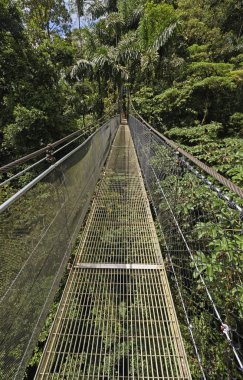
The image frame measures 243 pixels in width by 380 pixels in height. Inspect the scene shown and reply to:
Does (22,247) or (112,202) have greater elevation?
(22,247)

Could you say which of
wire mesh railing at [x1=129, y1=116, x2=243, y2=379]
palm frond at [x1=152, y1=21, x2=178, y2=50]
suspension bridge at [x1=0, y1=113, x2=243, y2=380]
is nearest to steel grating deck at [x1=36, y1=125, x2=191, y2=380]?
suspension bridge at [x1=0, y1=113, x2=243, y2=380]

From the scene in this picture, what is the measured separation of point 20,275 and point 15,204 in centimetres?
31

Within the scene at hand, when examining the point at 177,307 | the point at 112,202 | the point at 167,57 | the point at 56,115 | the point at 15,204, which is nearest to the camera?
the point at 15,204

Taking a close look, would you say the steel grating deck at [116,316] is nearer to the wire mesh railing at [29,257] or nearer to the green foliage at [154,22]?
the wire mesh railing at [29,257]

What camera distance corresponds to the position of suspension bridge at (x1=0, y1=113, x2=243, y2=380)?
99 centimetres

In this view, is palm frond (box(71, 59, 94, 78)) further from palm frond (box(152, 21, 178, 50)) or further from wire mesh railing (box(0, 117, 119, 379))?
wire mesh railing (box(0, 117, 119, 379))

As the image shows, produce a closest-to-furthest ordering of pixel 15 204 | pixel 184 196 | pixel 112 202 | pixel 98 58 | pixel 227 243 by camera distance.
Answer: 1. pixel 15 204
2. pixel 227 243
3. pixel 184 196
4. pixel 112 202
5. pixel 98 58

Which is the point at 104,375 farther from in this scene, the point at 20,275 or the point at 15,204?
the point at 15,204

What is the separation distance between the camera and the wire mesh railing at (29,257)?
859mm

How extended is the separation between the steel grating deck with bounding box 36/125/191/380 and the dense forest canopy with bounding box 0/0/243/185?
71.4 inches

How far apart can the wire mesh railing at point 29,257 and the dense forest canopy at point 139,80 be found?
234 cm

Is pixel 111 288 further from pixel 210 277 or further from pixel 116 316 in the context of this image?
pixel 210 277

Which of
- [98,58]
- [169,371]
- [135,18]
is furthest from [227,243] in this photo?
[135,18]

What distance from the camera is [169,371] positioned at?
4.11ft
